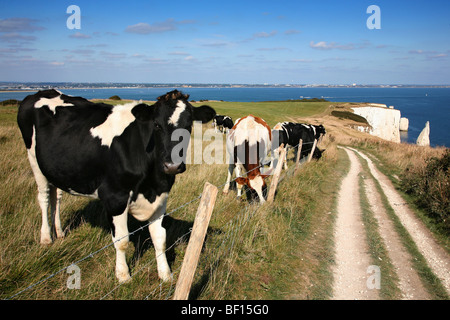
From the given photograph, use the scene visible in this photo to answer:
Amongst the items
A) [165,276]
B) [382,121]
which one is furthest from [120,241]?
[382,121]

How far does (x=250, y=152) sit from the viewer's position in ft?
24.0

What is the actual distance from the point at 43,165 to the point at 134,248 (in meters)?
1.86

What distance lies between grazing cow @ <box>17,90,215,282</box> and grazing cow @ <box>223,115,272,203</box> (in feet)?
9.44

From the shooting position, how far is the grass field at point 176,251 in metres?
3.38

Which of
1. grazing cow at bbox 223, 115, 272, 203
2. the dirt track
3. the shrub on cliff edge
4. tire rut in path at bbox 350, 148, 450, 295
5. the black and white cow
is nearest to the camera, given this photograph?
the dirt track

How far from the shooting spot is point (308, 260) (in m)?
4.98

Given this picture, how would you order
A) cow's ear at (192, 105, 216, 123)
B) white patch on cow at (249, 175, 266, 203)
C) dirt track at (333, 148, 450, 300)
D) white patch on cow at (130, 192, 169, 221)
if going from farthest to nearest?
white patch on cow at (249, 175, 266, 203) < dirt track at (333, 148, 450, 300) < cow's ear at (192, 105, 216, 123) < white patch on cow at (130, 192, 169, 221)

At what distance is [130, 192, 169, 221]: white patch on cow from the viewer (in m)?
3.68

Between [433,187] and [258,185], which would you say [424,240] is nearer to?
[433,187]

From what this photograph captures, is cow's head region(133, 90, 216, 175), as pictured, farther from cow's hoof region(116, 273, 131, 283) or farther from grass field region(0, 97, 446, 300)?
cow's hoof region(116, 273, 131, 283)

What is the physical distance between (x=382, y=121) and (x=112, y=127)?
69.4 meters

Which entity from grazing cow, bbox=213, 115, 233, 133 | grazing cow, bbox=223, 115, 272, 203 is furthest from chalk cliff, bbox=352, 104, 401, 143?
grazing cow, bbox=223, 115, 272, 203
